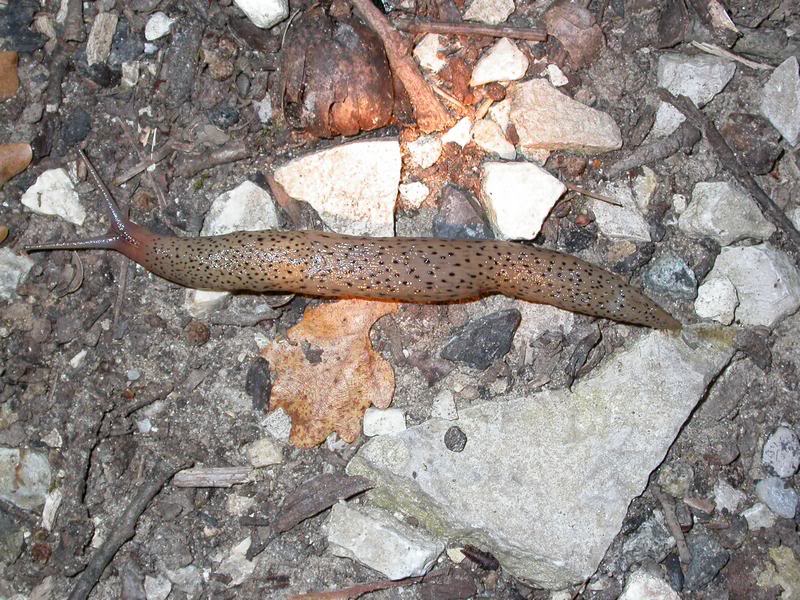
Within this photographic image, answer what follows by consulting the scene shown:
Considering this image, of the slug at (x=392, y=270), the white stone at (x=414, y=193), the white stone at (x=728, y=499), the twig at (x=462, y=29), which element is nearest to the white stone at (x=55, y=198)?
the slug at (x=392, y=270)

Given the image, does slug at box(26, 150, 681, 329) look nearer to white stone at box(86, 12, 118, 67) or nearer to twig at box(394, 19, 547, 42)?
white stone at box(86, 12, 118, 67)

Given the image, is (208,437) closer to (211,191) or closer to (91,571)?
(91,571)

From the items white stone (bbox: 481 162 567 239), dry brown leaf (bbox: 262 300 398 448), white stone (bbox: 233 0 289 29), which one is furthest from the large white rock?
white stone (bbox: 233 0 289 29)

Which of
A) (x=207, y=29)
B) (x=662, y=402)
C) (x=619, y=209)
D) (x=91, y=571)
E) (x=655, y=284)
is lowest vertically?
(x=91, y=571)

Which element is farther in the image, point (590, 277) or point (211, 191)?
point (211, 191)

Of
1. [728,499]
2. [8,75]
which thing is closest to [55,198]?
[8,75]

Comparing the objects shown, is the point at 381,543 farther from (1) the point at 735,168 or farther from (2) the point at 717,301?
(1) the point at 735,168

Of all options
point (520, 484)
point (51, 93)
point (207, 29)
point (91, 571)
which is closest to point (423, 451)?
point (520, 484)
